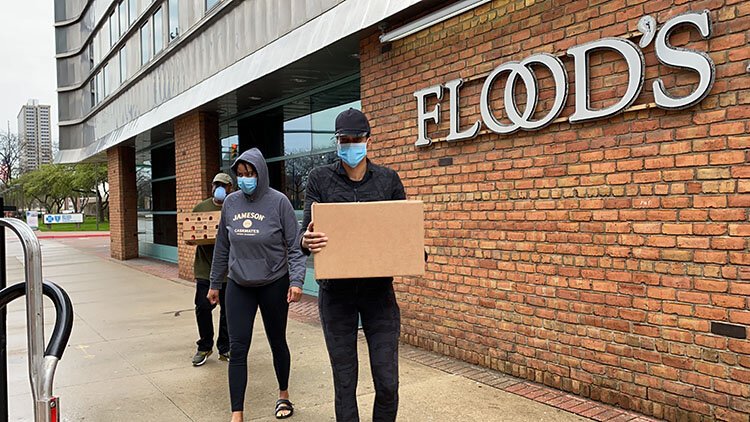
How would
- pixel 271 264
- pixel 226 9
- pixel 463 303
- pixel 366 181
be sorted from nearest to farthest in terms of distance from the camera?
1. pixel 366 181
2. pixel 271 264
3. pixel 463 303
4. pixel 226 9

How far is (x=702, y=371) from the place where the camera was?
3.57 meters

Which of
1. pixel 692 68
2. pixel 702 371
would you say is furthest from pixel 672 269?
pixel 692 68

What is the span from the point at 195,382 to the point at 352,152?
288 cm

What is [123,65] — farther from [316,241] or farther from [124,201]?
[316,241]

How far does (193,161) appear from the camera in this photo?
37.2ft

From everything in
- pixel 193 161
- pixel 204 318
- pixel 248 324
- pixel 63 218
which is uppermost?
pixel 193 161

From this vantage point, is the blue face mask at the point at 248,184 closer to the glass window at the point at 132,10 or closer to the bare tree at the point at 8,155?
the glass window at the point at 132,10

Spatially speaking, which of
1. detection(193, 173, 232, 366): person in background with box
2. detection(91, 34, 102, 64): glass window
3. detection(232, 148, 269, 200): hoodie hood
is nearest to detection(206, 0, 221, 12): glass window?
detection(193, 173, 232, 366): person in background with box

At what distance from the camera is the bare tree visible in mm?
65375

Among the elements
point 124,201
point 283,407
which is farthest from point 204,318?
point 124,201

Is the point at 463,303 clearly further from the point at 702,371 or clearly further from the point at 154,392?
the point at 154,392

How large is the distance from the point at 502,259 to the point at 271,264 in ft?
6.34

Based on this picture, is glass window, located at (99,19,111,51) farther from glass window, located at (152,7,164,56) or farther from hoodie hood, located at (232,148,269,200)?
hoodie hood, located at (232,148,269,200)

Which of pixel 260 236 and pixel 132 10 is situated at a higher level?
pixel 132 10
